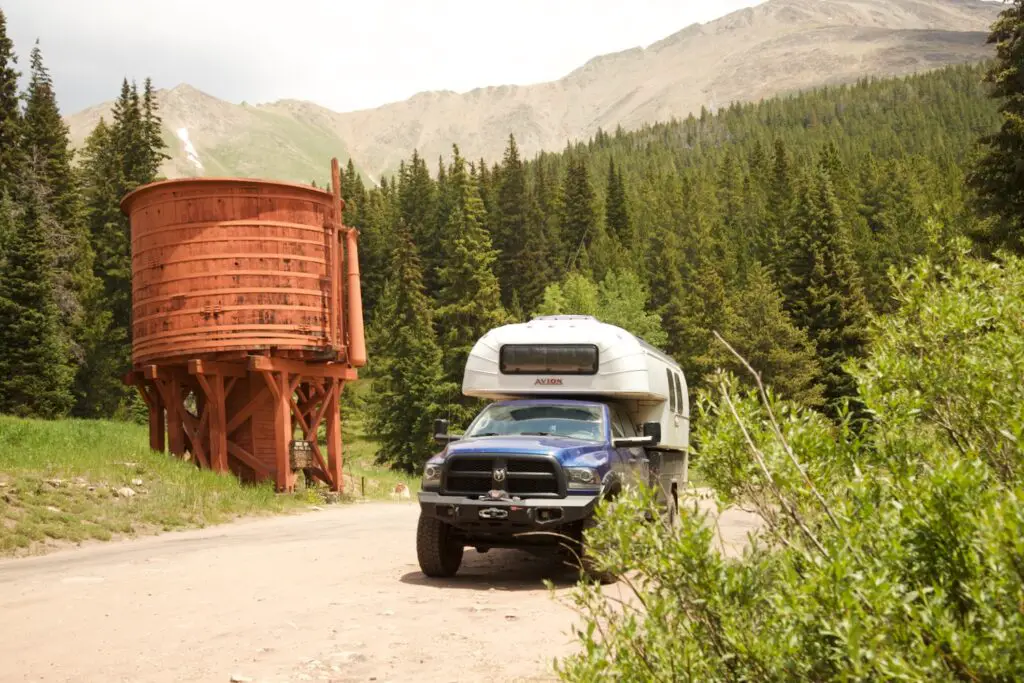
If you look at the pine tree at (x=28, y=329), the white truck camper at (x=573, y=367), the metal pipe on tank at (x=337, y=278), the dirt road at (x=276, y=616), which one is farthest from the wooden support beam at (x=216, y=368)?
the pine tree at (x=28, y=329)

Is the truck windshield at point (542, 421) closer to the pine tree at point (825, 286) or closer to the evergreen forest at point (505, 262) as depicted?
the evergreen forest at point (505, 262)

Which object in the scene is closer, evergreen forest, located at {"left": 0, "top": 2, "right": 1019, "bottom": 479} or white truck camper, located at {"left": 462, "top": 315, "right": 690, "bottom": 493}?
white truck camper, located at {"left": 462, "top": 315, "right": 690, "bottom": 493}

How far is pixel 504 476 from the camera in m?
10.3

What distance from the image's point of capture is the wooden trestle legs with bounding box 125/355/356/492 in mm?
22875

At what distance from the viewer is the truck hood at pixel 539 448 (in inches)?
406

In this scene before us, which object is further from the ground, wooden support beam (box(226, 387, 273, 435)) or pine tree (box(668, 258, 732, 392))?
pine tree (box(668, 258, 732, 392))

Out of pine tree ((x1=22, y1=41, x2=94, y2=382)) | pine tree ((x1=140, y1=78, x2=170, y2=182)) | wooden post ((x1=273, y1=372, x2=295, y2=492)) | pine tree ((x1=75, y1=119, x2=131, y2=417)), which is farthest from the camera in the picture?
pine tree ((x1=140, y1=78, x2=170, y2=182))

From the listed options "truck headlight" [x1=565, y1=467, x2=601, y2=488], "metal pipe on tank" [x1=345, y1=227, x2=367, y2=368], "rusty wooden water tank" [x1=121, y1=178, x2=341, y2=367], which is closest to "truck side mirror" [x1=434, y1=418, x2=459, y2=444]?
"truck headlight" [x1=565, y1=467, x2=601, y2=488]

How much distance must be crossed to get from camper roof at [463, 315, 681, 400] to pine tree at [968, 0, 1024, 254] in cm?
1650

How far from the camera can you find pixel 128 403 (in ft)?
181

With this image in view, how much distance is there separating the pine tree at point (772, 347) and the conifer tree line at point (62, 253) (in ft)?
105

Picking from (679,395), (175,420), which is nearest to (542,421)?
(679,395)

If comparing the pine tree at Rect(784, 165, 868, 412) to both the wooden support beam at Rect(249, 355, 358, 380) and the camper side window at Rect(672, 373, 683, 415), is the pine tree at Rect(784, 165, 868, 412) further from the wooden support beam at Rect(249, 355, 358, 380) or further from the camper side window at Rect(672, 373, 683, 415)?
the camper side window at Rect(672, 373, 683, 415)

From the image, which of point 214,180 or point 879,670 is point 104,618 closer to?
point 879,670
